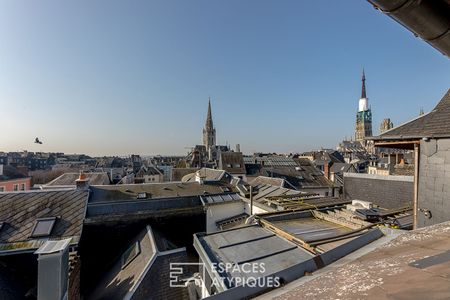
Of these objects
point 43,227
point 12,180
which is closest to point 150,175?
point 12,180

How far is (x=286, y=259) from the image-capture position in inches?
194

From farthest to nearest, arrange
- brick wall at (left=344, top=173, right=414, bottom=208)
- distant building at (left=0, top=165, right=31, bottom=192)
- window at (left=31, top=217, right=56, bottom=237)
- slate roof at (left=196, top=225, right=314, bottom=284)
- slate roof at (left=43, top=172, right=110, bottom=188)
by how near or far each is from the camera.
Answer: distant building at (left=0, top=165, right=31, bottom=192), slate roof at (left=43, top=172, right=110, bottom=188), brick wall at (left=344, top=173, right=414, bottom=208), window at (left=31, top=217, right=56, bottom=237), slate roof at (left=196, top=225, right=314, bottom=284)

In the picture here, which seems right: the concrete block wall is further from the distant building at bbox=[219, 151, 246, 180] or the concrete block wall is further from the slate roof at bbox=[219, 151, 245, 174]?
the slate roof at bbox=[219, 151, 245, 174]

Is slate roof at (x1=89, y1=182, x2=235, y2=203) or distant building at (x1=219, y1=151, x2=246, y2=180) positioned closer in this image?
slate roof at (x1=89, y1=182, x2=235, y2=203)

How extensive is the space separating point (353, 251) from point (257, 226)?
413cm

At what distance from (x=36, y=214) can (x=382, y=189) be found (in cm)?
1965

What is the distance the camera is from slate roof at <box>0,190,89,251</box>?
11.2 metres

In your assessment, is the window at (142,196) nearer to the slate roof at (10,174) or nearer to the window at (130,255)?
the window at (130,255)

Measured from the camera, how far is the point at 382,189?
1409 centimetres

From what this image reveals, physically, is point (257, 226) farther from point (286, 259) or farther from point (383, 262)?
point (383, 262)

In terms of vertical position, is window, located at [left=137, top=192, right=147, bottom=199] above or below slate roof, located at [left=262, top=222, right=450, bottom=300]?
below

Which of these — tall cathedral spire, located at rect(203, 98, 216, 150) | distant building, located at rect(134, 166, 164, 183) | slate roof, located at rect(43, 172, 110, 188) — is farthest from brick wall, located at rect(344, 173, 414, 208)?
tall cathedral spire, located at rect(203, 98, 216, 150)

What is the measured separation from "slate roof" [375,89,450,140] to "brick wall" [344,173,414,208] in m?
7.32

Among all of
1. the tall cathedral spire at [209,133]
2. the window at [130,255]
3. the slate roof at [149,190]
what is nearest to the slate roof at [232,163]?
the slate roof at [149,190]
